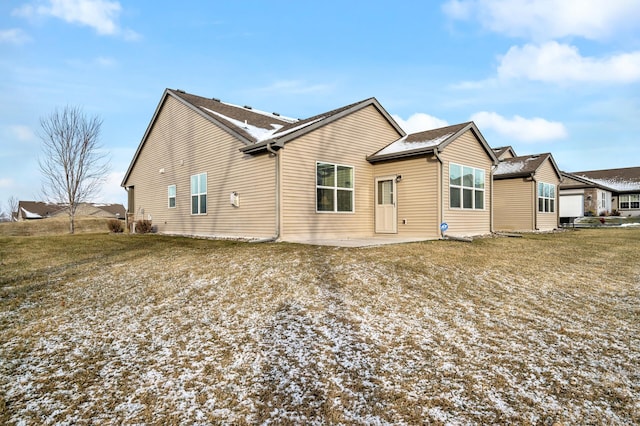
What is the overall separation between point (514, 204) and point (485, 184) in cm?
642

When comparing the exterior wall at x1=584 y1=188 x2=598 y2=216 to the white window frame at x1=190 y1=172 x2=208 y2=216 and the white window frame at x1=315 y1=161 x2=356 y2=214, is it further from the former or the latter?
the white window frame at x1=190 y1=172 x2=208 y2=216

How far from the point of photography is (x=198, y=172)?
14.5 meters

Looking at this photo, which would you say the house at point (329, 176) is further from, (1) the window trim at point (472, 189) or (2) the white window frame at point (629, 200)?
(2) the white window frame at point (629, 200)

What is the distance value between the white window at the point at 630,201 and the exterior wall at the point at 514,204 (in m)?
33.7

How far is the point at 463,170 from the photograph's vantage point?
12953 mm

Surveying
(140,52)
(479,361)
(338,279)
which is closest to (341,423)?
(479,361)

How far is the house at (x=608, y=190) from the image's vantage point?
37688 millimetres

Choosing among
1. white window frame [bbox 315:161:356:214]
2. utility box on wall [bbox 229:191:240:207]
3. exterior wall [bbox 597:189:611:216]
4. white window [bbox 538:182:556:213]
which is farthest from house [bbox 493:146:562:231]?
exterior wall [bbox 597:189:611:216]

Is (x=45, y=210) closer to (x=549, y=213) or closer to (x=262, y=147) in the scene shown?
Answer: (x=262, y=147)

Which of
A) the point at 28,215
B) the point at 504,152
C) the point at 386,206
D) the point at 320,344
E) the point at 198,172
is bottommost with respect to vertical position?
the point at 320,344

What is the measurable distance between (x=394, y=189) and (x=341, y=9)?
21.6 ft

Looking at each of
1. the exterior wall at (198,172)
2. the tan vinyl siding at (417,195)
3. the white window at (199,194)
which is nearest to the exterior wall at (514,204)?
the tan vinyl siding at (417,195)

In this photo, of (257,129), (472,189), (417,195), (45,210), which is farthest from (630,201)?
(45,210)

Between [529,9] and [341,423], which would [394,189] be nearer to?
[529,9]
